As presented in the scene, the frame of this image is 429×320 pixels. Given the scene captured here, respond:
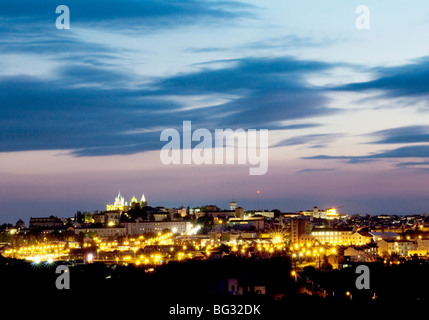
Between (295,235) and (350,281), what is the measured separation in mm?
29120

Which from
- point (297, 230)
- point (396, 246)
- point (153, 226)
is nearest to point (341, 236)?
point (297, 230)

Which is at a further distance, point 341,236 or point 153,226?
point 153,226

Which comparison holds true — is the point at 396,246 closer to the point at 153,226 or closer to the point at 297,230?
the point at 297,230

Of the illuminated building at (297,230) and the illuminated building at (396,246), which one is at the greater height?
the illuminated building at (297,230)

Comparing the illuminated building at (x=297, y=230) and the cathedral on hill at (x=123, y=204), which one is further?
the cathedral on hill at (x=123, y=204)

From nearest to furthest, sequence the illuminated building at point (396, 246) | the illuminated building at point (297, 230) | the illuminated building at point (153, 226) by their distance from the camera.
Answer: the illuminated building at point (396, 246) → the illuminated building at point (297, 230) → the illuminated building at point (153, 226)

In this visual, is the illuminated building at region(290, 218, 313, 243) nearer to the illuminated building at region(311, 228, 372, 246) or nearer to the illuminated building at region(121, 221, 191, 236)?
the illuminated building at region(311, 228, 372, 246)

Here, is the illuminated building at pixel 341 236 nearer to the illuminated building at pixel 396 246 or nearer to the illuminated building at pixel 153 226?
the illuminated building at pixel 396 246

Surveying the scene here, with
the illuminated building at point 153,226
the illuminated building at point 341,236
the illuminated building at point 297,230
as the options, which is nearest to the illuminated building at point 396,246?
the illuminated building at point 341,236

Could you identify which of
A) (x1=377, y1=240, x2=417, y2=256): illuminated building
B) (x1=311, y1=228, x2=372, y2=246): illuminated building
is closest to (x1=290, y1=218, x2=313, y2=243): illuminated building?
(x1=311, y1=228, x2=372, y2=246): illuminated building

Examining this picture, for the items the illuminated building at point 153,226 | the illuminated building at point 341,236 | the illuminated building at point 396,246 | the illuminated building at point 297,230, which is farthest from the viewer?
the illuminated building at point 153,226

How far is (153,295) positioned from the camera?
2253 cm
